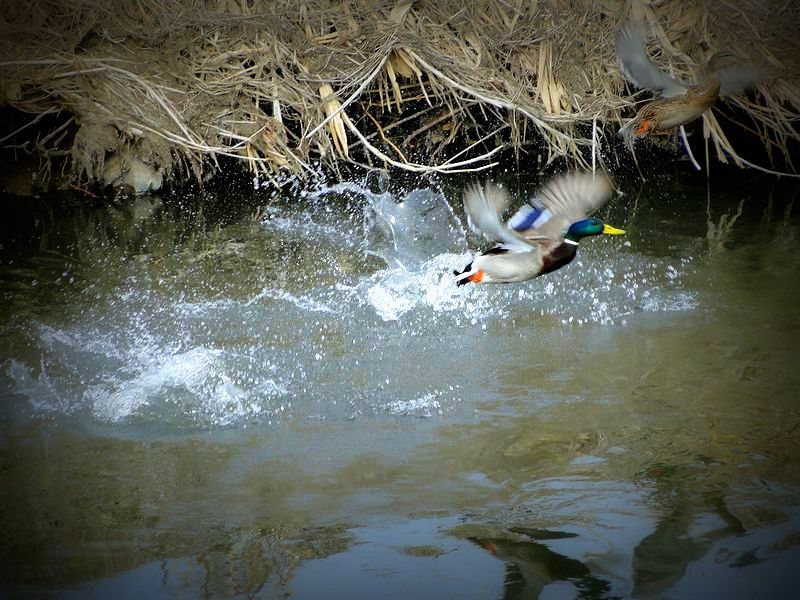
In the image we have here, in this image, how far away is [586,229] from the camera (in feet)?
14.6

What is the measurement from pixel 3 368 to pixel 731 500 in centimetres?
354

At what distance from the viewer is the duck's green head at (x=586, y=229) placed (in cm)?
445

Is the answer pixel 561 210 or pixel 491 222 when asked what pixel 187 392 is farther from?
pixel 561 210

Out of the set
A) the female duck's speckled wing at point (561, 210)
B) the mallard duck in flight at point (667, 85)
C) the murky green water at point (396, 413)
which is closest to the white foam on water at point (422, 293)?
the murky green water at point (396, 413)

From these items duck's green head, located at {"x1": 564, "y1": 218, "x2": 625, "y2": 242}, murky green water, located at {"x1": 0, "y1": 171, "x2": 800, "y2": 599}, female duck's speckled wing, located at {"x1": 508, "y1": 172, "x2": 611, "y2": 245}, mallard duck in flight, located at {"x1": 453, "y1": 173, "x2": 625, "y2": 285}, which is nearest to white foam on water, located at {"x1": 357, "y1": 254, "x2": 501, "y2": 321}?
murky green water, located at {"x1": 0, "y1": 171, "x2": 800, "y2": 599}

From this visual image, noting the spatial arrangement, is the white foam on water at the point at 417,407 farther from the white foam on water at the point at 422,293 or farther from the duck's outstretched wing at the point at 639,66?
the duck's outstretched wing at the point at 639,66

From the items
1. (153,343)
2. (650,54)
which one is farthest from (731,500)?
(650,54)

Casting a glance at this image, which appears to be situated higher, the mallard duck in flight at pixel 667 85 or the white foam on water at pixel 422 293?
the mallard duck in flight at pixel 667 85

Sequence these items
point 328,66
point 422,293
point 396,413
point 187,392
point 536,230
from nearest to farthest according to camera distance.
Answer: point 396,413, point 187,392, point 536,230, point 422,293, point 328,66

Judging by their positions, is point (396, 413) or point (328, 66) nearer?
point (396, 413)

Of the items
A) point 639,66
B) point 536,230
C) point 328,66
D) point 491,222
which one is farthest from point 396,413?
point 328,66

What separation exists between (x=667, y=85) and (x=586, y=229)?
2286 mm

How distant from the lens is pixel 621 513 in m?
3.25

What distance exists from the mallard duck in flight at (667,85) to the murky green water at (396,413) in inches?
32.2
